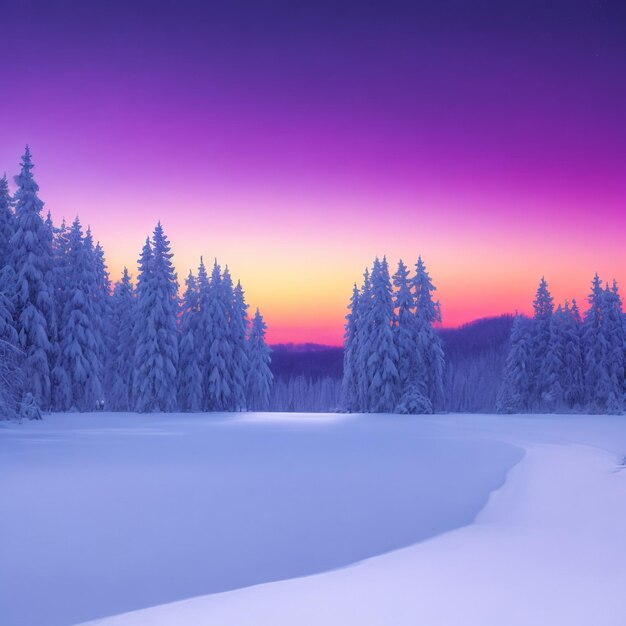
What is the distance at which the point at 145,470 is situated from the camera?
35.6 feet

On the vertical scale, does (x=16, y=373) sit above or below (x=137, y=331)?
below

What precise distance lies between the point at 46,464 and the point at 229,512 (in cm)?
556

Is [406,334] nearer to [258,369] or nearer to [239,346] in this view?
[239,346]

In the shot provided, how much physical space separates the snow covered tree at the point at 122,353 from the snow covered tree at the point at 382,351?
729 inches

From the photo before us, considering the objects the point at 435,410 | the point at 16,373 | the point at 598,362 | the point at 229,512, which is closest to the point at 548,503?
the point at 229,512

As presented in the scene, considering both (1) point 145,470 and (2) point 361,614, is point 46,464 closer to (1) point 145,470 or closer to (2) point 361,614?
(1) point 145,470

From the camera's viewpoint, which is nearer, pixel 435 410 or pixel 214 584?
pixel 214 584

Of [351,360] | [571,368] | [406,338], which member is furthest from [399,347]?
[571,368]

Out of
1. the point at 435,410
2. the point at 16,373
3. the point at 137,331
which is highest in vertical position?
the point at 137,331

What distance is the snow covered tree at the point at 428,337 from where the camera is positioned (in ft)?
151

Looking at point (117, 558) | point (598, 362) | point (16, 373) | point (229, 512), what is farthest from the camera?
point (598, 362)

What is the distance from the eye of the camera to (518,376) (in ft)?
170

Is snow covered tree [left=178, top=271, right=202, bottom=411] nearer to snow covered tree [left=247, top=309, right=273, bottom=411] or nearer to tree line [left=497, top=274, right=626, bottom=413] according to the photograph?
snow covered tree [left=247, top=309, right=273, bottom=411]

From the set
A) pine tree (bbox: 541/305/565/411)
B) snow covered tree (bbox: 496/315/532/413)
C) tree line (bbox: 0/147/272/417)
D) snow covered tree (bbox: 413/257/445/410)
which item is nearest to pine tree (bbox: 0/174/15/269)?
tree line (bbox: 0/147/272/417)
